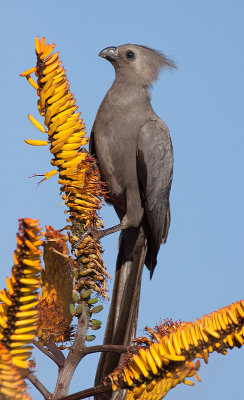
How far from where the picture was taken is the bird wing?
254 inches

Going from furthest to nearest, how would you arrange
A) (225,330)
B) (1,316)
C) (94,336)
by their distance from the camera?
(94,336) < (225,330) < (1,316)

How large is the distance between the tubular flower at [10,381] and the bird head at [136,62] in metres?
6.17

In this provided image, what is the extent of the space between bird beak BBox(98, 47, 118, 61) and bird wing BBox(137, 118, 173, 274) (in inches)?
48.6

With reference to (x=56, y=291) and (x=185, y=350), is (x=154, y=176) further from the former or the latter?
(x=185, y=350)

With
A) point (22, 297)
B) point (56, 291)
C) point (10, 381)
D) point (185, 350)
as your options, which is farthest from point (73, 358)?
point (10, 381)

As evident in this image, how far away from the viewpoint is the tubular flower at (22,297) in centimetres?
125

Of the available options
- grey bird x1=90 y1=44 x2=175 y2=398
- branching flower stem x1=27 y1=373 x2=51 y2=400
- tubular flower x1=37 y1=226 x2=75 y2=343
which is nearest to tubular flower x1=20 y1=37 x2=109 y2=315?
tubular flower x1=37 y1=226 x2=75 y2=343

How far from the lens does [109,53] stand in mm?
7188

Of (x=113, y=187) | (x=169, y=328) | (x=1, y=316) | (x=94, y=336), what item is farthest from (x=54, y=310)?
(x=113, y=187)

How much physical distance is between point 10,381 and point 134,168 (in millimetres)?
5537

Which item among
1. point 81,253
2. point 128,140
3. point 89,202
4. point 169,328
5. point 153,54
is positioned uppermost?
point 153,54

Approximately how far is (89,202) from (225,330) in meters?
1.61

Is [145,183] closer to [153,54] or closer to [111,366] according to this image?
[153,54]

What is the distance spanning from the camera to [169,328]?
2.41 metres
